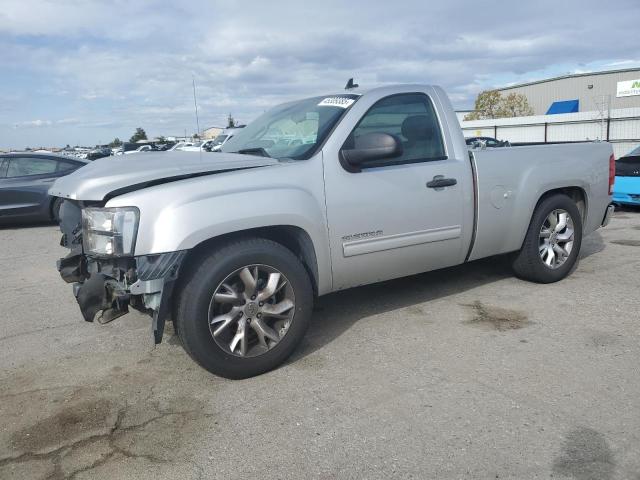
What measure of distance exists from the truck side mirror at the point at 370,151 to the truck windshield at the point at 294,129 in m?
0.24

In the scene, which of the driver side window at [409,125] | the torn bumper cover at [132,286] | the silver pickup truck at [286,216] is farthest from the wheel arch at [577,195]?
the torn bumper cover at [132,286]

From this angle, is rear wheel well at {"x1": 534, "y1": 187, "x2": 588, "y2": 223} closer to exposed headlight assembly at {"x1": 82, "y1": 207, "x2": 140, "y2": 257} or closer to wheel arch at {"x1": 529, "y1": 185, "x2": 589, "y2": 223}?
wheel arch at {"x1": 529, "y1": 185, "x2": 589, "y2": 223}

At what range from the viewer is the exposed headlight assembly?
10.9ft

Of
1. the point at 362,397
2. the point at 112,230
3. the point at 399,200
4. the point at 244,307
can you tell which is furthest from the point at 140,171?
the point at 362,397

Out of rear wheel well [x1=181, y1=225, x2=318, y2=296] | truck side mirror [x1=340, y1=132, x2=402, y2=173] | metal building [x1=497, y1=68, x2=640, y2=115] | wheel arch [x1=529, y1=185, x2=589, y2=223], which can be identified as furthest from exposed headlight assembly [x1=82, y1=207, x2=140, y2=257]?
metal building [x1=497, y1=68, x2=640, y2=115]

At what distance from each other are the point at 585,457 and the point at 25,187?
1126cm

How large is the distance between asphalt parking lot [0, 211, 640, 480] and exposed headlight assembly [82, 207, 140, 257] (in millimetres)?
917

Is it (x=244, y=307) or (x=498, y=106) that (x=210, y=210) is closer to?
(x=244, y=307)

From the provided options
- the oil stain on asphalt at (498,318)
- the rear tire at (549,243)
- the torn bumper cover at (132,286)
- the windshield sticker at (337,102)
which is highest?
the windshield sticker at (337,102)

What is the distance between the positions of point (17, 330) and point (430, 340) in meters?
3.48

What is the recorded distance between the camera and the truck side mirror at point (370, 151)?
12.9ft

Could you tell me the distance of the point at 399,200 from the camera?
13.9 ft

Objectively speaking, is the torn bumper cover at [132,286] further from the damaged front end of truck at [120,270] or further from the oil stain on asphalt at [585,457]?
the oil stain on asphalt at [585,457]

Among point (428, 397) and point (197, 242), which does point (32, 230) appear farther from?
point (428, 397)
